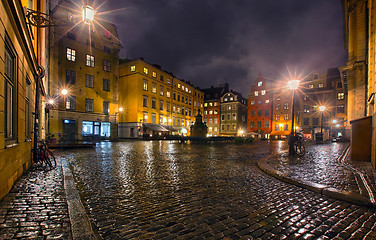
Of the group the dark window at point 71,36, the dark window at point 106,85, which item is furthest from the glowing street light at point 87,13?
the dark window at point 106,85

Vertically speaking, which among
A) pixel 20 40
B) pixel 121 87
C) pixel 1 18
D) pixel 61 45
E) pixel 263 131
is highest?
pixel 61 45

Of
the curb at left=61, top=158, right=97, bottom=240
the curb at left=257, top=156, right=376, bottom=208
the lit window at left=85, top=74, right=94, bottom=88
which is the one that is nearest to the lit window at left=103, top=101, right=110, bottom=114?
the lit window at left=85, top=74, right=94, bottom=88

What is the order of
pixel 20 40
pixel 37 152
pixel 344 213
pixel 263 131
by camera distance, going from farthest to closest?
pixel 263 131 < pixel 37 152 < pixel 20 40 < pixel 344 213

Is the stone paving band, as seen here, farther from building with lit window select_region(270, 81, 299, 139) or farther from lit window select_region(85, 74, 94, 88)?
building with lit window select_region(270, 81, 299, 139)

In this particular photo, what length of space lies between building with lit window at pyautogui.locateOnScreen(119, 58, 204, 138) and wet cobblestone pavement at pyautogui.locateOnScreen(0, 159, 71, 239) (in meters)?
30.9

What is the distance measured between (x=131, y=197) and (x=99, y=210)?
33.1 inches

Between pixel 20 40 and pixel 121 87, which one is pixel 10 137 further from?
pixel 121 87

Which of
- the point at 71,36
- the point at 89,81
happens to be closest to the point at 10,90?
the point at 89,81

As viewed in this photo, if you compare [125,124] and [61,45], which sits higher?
[61,45]

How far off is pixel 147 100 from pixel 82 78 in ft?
43.9

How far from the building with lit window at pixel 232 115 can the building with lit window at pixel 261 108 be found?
10.8ft

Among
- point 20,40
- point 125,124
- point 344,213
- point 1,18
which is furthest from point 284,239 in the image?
point 125,124

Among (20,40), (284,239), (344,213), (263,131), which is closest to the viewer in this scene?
(284,239)

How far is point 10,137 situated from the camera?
4.95 metres
